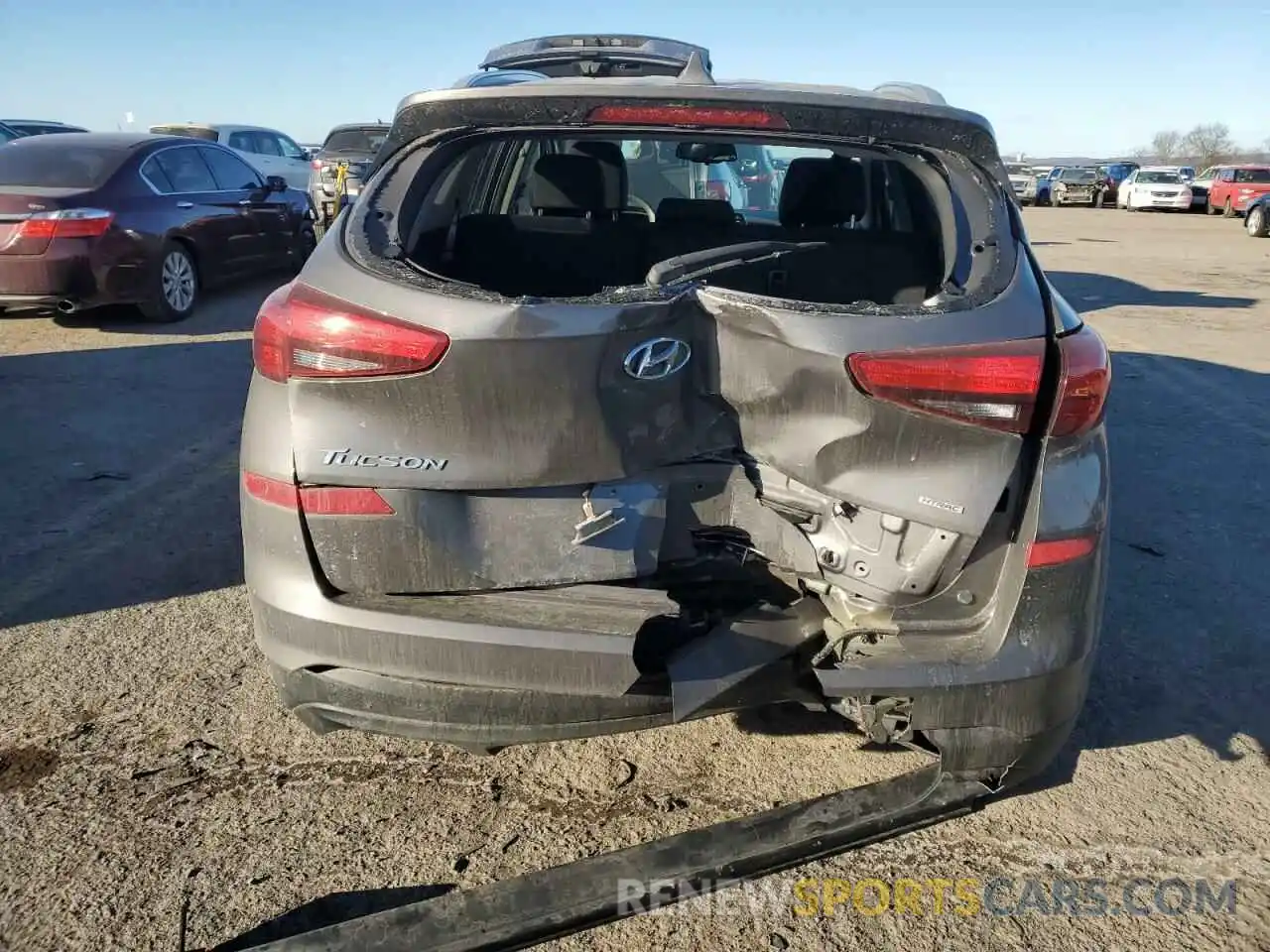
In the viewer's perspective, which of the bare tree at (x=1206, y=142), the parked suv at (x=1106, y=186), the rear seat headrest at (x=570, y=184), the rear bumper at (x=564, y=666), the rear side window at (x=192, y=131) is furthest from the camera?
the bare tree at (x=1206, y=142)

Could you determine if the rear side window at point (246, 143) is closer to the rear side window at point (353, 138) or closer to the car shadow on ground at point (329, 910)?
the rear side window at point (353, 138)

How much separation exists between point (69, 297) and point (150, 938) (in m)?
6.72

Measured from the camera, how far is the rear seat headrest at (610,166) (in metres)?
3.70

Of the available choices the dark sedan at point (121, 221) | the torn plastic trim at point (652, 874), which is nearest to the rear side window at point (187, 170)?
the dark sedan at point (121, 221)

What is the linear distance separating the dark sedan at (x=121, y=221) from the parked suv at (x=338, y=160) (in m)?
2.15

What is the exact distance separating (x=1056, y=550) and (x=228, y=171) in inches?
368

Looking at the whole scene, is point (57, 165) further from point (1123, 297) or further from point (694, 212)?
point (1123, 297)

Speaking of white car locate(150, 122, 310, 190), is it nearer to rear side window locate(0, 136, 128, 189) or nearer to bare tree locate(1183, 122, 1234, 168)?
rear side window locate(0, 136, 128, 189)

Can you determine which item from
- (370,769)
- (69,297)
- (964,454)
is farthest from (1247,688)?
(69,297)

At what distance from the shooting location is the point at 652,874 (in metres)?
2.08

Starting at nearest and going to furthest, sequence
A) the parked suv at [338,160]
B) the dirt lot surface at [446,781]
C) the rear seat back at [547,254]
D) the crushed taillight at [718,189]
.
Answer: the dirt lot surface at [446,781] → the rear seat back at [547,254] → the crushed taillight at [718,189] → the parked suv at [338,160]

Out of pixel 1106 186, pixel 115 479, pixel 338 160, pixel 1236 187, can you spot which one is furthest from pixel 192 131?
pixel 1106 186

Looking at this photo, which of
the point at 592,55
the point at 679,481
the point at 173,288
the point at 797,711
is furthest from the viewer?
the point at 173,288

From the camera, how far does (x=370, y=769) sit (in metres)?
2.58
